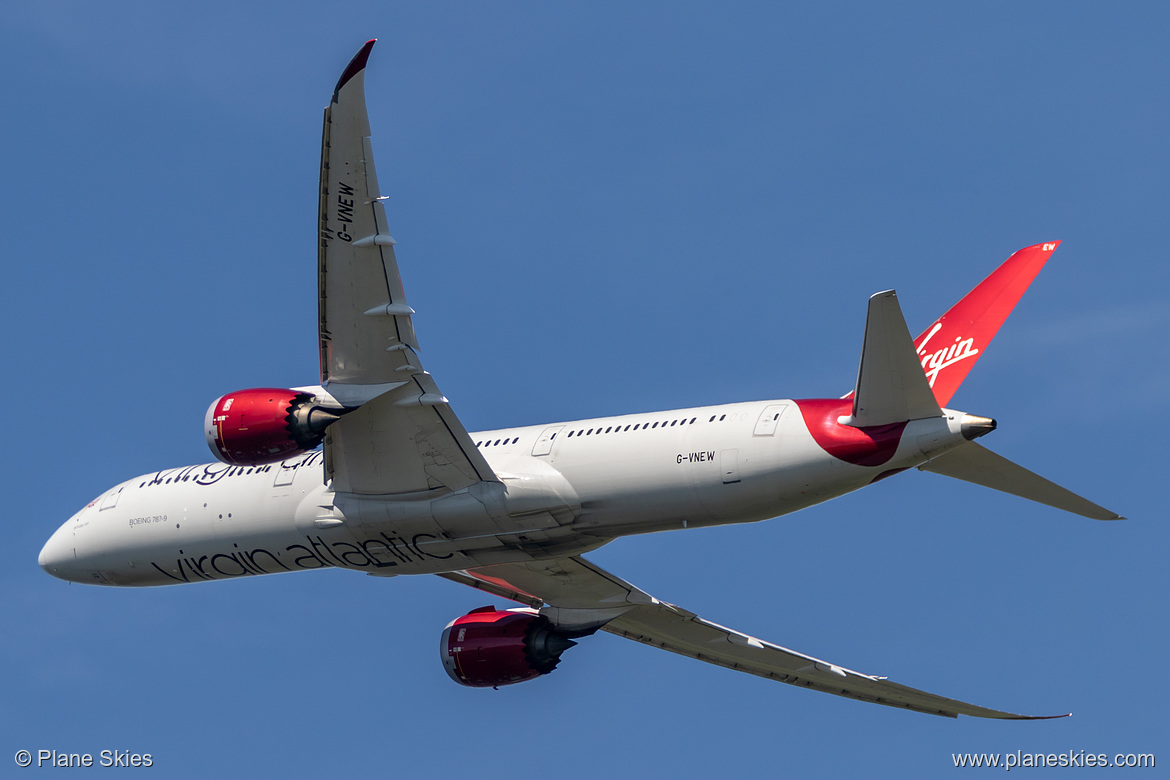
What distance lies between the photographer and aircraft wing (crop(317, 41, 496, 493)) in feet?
77.5

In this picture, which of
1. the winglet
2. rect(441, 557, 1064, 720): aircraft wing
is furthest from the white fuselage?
the winglet

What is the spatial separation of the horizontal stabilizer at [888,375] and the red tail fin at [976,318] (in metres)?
1.99

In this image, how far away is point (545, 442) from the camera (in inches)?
1118

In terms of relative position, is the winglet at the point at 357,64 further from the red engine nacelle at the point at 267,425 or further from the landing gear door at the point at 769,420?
the landing gear door at the point at 769,420

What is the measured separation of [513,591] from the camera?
113 ft

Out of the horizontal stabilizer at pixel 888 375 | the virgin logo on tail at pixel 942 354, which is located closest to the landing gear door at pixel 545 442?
the horizontal stabilizer at pixel 888 375

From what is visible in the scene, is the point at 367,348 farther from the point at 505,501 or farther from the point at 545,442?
the point at 545,442

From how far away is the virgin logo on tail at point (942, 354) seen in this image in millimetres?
27016

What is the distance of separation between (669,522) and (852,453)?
3503 mm

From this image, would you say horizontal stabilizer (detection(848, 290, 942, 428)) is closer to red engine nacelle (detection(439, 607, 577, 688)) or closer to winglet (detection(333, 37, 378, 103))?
winglet (detection(333, 37, 378, 103))

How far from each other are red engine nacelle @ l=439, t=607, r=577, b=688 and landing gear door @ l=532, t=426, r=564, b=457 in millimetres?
6688

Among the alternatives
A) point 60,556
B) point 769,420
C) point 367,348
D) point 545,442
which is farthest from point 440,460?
point 60,556

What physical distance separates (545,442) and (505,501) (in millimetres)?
1388

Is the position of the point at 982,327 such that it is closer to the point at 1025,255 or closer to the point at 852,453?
the point at 1025,255
